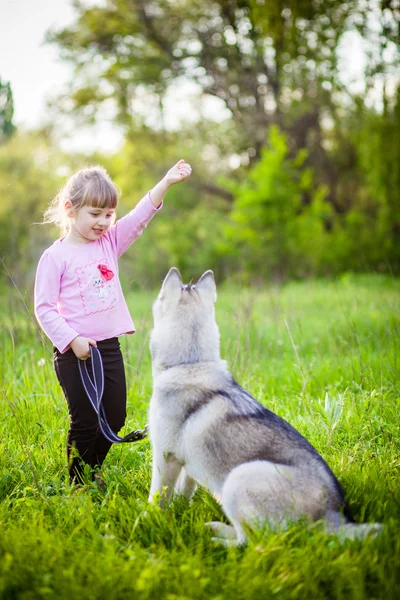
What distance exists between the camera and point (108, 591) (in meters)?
2.07

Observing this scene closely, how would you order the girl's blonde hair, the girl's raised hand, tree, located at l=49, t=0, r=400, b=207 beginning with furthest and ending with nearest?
tree, located at l=49, t=0, r=400, b=207
the girl's raised hand
the girl's blonde hair

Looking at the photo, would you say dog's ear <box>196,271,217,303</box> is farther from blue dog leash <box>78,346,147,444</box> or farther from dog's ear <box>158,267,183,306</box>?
blue dog leash <box>78,346,147,444</box>

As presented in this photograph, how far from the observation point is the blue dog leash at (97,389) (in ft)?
9.93

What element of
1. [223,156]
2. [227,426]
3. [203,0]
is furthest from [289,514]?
[223,156]

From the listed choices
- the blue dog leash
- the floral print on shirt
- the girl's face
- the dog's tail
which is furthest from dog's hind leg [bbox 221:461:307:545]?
the girl's face

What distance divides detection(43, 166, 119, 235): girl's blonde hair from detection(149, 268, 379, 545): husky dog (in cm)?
78

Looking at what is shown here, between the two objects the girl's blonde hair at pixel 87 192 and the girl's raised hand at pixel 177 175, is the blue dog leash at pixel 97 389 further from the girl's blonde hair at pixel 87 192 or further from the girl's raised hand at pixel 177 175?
the girl's raised hand at pixel 177 175

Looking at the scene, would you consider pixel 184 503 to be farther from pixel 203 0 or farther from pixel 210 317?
pixel 203 0

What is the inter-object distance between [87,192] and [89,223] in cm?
19

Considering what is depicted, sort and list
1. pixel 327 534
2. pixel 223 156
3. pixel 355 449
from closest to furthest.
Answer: pixel 327 534 < pixel 355 449 < pixel 223 156

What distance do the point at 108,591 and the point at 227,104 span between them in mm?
20192

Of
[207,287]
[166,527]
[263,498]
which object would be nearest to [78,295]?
[207,287]

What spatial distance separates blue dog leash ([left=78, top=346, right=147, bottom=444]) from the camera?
9.93 feet

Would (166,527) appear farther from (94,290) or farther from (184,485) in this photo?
(94,290)
